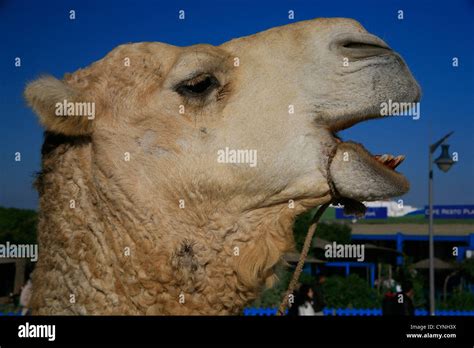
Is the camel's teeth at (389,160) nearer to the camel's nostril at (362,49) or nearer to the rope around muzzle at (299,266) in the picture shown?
the rope around muzzle at (299,266)

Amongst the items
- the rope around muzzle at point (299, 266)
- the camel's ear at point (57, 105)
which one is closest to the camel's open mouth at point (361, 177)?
the rope around muzzle at point (299, 266)

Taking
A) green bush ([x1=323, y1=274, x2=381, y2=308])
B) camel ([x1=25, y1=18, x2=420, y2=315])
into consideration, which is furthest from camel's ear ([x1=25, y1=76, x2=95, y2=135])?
green bush ([x1=323, y1=274, x2=381, y2=308])

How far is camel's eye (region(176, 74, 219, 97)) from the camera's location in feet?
9.05

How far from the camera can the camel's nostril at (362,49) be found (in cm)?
258

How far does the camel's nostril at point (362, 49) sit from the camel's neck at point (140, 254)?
0.79 m

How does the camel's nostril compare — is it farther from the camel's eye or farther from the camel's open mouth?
the camel's eye

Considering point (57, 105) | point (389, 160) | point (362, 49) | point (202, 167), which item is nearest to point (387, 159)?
point (389, 160)

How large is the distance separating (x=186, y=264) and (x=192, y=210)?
0.85 feet

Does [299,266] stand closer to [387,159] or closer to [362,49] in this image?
[387,159]

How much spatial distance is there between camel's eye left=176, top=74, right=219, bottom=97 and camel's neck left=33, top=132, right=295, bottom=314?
0.57m

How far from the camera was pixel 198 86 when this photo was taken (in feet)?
9.07

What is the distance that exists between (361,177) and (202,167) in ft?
2.42

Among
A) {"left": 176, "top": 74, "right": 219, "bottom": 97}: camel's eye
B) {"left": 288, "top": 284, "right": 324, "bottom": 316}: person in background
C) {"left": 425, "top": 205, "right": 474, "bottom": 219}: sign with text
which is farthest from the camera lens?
{"left": 425, "top": 205, "right": 474, "bottom": 219}: sign with text
